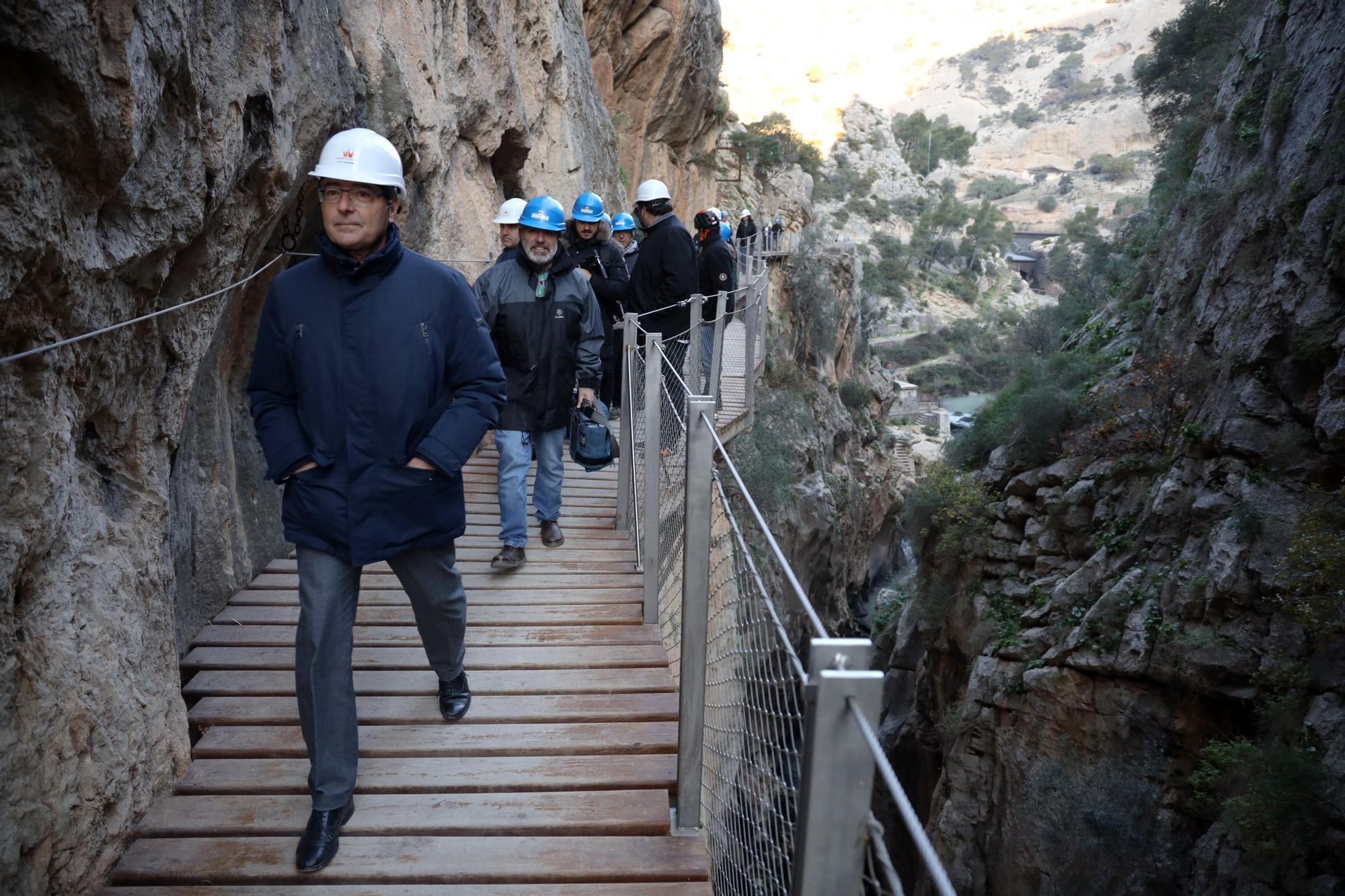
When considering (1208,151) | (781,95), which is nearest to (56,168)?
(1208,151)

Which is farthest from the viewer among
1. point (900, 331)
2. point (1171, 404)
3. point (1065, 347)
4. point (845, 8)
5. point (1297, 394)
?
point (845, 8)

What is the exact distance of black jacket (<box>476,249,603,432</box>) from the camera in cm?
483

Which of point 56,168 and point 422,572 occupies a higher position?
point 56,168

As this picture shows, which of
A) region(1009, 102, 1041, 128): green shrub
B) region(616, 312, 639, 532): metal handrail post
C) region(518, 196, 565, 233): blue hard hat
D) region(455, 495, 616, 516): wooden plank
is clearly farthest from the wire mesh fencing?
region(1009, 102, 1041, 128): green shrub

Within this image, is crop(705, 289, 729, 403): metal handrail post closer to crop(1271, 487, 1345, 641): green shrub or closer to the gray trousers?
crop(1271, 487, 1345, 641): green shrub

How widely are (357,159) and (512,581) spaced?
2.77 metres

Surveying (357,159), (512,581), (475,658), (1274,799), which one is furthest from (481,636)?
(1274,799)

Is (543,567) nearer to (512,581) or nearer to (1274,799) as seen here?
(512,581)

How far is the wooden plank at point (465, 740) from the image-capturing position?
3.40 metres

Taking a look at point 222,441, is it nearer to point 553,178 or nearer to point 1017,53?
point 553,178

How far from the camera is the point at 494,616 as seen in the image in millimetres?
4578

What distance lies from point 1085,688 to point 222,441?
862cm

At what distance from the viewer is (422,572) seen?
10.3 feet

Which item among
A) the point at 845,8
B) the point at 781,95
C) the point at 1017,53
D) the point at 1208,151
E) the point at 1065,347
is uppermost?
the point at 845,8
